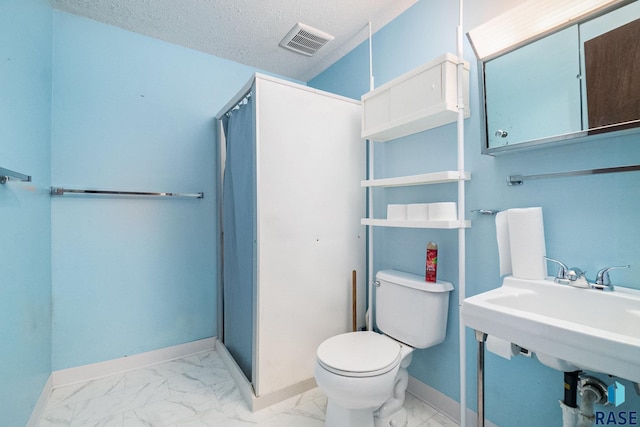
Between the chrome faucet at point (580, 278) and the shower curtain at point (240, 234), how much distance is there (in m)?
1.36

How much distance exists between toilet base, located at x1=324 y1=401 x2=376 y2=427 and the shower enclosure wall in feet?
1.31

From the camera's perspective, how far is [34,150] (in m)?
1.48

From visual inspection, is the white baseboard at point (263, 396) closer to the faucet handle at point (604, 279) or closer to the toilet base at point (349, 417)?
the toilet base at point (349, 417)

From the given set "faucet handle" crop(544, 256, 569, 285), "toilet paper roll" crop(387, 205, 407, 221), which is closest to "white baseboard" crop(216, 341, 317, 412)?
"toilet paper roll" crop(387, 205, 407, 221)

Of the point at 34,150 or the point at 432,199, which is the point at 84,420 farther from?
the point at 432,199

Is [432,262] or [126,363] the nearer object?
[432,262]

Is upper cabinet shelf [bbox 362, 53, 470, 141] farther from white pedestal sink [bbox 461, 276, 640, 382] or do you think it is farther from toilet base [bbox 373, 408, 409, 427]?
toilet base [bbox 373, 408, 409, 427]

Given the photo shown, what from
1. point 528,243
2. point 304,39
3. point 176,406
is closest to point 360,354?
point 528,243

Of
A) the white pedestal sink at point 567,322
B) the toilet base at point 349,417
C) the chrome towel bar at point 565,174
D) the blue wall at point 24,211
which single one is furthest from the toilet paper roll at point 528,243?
the blue wall at point 24,211

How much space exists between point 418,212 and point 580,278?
2.13 ft

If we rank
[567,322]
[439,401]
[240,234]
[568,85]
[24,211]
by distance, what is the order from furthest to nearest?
[240,234] < [439,401] < [24,211] < [568,85] < [567,322]

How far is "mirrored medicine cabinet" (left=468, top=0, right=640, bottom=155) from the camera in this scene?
0.94m

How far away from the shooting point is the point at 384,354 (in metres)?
1.34

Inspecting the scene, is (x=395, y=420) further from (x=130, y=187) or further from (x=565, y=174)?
(x=130, y=187)
